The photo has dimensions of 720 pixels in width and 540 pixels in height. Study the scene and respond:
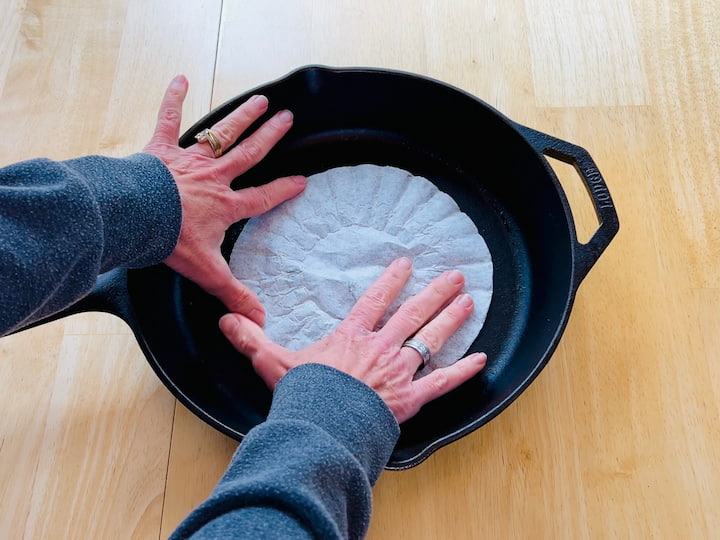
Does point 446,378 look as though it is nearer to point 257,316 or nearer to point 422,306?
point 422,306

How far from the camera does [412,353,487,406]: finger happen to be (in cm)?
68

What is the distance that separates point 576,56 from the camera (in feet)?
2.97

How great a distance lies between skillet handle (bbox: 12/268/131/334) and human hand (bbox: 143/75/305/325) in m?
0.05

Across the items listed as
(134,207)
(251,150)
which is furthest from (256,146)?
(134,207)

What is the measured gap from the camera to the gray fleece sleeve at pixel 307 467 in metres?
0.39

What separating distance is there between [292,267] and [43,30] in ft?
1.77

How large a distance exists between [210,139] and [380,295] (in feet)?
0.89

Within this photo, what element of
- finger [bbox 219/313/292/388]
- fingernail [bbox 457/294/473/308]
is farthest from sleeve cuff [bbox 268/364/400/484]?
fingernail [bbox 457/294/473/308]

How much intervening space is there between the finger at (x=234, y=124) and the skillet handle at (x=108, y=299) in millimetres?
176

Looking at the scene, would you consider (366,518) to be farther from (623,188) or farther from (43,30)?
(43,30)

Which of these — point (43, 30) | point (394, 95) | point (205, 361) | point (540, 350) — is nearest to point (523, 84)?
point (394, 95)

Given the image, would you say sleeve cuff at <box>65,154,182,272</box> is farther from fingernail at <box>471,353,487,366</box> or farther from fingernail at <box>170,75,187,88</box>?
fingernail at <box>471,353,487,366</box>

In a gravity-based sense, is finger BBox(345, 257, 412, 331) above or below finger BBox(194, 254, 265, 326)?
below

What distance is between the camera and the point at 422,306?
72cm
